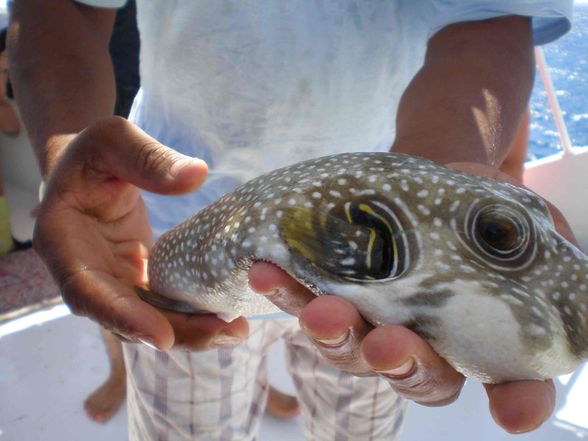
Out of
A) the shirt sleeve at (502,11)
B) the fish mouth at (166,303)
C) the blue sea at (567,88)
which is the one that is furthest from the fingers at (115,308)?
the blue sea at (567,88)

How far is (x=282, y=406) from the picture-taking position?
3064mm

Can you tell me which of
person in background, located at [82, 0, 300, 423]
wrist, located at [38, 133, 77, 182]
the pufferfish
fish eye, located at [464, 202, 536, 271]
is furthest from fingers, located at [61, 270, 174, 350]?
person in background, located at [82, 0, 300, 423]

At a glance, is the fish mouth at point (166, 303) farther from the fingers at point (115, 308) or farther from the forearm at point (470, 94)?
the forearm at point (470, 94)

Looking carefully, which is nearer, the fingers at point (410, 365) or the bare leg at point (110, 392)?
the fingers at point (410, 365)

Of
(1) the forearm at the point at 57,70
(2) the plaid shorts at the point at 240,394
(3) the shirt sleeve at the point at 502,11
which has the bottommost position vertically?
(2) the plaid shorts at the point at 240,394

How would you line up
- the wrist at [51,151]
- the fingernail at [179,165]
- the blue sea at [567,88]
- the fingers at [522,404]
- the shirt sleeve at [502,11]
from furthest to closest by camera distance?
the blue sea at [567,88] < the shirt sleeve at [502,11] < the wrist at [51,151] < the fingernail at [179,165] < the fingers at [522,404]

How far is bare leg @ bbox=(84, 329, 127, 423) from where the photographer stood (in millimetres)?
3037

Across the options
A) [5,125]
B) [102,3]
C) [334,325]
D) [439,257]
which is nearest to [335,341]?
[334,325]

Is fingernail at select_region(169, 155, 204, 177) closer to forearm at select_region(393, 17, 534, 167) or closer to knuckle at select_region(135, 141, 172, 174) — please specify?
knuckle at select_region(135, 141, 172, 174)

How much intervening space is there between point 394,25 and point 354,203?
3.02 ft

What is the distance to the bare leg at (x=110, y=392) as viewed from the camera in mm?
3037

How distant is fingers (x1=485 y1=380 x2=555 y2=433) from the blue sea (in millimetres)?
4335

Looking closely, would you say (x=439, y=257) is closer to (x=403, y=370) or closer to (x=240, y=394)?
(x=403, y=370)

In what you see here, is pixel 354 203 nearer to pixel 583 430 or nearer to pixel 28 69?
pixel 28 69
